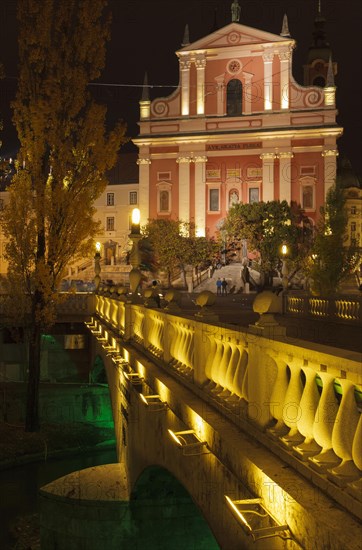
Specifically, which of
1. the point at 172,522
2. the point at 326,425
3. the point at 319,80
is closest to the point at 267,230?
the point at 319,80

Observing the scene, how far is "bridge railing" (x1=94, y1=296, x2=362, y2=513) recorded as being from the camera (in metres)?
3.80

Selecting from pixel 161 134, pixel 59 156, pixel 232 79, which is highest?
pixel 232 79

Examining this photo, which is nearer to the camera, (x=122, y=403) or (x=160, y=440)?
(x=160, y=440)

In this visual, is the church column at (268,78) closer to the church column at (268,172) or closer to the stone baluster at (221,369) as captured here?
the church column at (268,172)

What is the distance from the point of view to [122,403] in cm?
1249

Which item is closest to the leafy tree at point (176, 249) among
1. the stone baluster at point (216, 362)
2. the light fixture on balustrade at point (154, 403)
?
the light fixture on balustrade at point (154, 403)

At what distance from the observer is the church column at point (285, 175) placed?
55719 millimetres

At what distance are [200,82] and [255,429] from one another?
183 feet

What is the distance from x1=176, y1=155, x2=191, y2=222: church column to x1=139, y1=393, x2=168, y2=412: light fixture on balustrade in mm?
49702

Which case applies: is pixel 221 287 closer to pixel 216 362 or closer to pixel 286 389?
pixel 216 362

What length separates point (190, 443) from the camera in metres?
6.11

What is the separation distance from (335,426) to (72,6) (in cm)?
1804

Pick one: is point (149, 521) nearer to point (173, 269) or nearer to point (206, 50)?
point (173, 269)

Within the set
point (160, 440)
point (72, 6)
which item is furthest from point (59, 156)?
point (160, 440)
